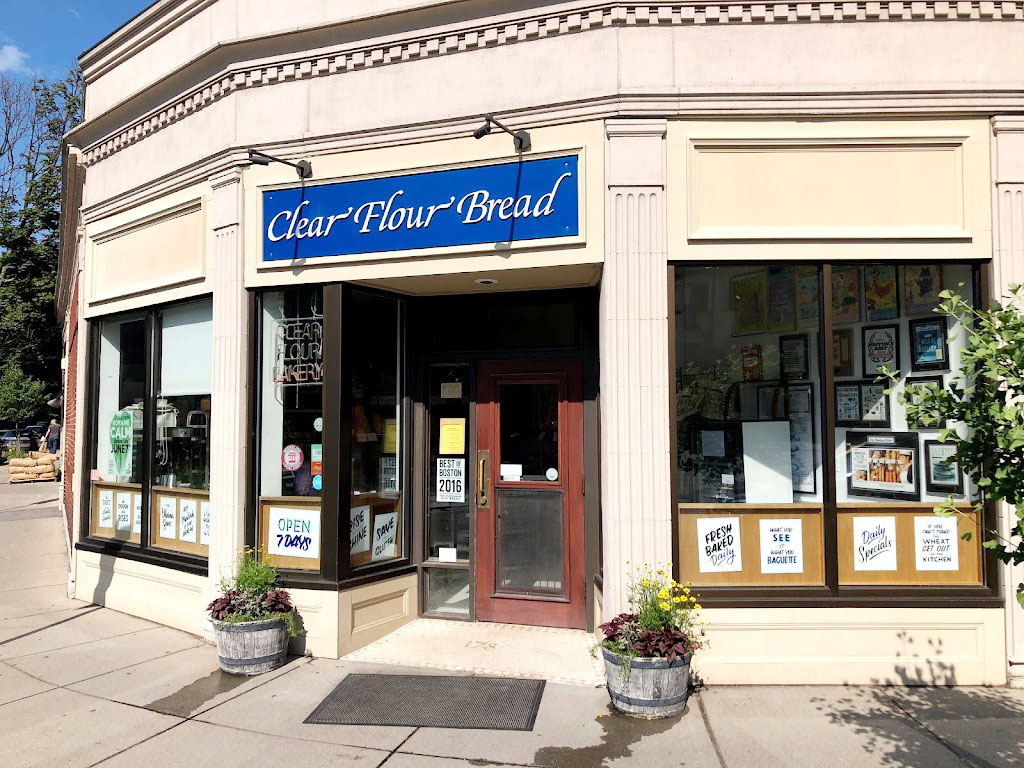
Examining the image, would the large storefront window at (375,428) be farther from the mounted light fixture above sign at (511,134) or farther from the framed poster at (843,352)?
the framed poster at (843,352)

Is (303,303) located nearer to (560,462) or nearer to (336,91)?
(336,91)

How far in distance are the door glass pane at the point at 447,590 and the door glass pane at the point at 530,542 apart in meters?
0.39

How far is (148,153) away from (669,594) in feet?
22.6

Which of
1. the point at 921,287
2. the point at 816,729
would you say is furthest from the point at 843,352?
the point at 816,729

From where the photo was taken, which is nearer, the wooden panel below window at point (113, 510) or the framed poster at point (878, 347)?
the framed poster at point (878, 347)

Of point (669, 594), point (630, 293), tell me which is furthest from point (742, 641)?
point (630, 293)

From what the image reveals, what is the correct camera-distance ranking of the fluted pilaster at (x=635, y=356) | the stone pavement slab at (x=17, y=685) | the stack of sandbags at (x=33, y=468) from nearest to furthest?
the stone pavement slab at (x=17, y=685) < the fluted pilaster at (x=635, y=356) < the stack of sandbags at (x=33, y=468)

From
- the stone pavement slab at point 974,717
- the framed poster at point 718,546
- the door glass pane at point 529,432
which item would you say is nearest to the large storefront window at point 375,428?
the door glass pane at point 529,432

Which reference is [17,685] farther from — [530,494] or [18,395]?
[18,395]

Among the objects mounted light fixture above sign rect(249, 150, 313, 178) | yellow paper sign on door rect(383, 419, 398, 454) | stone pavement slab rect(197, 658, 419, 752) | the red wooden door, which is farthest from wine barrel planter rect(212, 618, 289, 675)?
mounted light fixture above sign rect(249, 150, 313, 178)

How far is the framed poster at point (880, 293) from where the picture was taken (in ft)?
19.2

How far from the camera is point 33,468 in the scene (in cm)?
2252

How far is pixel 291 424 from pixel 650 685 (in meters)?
3.80

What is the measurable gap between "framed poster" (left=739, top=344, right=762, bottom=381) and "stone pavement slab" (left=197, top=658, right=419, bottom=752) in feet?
11.7
